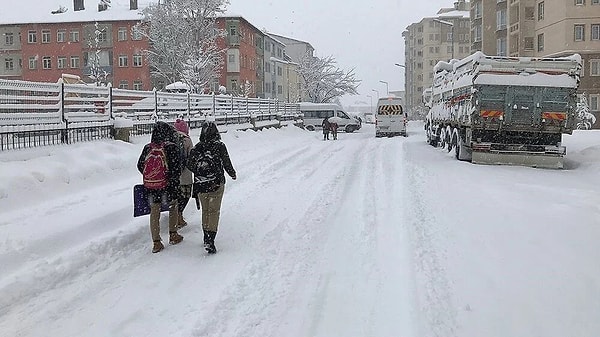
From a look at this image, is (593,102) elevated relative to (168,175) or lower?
elevated

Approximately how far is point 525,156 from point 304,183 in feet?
23.0

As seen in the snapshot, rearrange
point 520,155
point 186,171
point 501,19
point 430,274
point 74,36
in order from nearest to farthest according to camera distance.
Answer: point 430,274 → point 186,171 → point 520,155 → point 501,19 → point 74,36

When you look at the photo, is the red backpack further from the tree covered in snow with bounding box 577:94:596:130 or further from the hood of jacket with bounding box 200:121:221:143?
the tree covered in snow with bounding box 577:94:596:130

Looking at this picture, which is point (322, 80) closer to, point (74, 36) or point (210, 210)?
point (74, 36)

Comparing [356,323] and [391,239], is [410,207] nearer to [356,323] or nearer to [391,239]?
[391,239]

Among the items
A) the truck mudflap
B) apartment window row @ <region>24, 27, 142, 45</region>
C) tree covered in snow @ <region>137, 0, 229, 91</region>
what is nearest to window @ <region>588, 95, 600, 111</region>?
tree covered in snow @ <region>137, 0, 229, 91</region>

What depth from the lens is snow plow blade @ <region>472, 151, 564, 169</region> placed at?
1628 centimetres

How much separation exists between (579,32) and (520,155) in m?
33.2

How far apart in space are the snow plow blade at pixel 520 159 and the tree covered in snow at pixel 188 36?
29.6 meters

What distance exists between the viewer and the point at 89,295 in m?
5.92

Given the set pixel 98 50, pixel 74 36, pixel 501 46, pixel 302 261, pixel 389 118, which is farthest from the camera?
pixel 74 36

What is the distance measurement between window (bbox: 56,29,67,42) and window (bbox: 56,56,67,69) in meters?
2.03

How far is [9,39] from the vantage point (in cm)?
→ 7181

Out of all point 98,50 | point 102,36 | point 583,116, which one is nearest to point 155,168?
point 583,116
